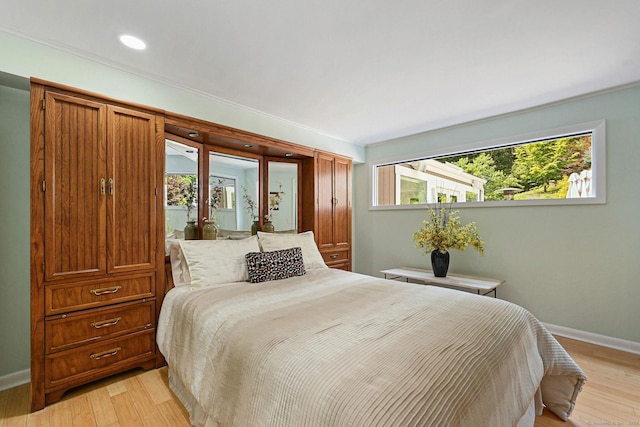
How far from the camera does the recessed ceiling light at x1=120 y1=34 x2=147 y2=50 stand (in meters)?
1.91

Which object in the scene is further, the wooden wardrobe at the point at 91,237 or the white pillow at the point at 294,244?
the white pillow at the point at 294,244

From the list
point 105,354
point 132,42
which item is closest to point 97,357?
point 105,354

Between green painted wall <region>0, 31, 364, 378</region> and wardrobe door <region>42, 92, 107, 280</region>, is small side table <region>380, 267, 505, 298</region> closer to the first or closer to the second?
wardrobe door <region>42, 92, 107, 280</region>

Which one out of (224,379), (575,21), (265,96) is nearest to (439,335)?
(224,379)

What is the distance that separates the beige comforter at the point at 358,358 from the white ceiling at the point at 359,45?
5.74 feet

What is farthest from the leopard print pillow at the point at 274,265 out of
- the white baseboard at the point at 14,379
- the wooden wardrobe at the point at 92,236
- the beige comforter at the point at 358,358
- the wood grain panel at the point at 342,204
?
the white baseboard at the point at 14,379

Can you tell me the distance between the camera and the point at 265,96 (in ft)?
9.34

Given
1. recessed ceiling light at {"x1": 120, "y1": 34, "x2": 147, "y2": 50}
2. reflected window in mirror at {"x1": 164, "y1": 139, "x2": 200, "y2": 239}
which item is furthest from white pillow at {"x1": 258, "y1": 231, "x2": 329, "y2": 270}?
recessed ceiling light at {"x1": 120, "y1": 34, "x2": 147, "y2": 50}

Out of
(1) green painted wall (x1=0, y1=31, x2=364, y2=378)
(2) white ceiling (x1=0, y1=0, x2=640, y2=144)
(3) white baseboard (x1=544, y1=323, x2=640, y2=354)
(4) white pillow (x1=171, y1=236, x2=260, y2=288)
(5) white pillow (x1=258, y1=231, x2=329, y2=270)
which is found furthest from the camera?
(5) white pillow (x1=258, y1=231, x2=329, y2=270)

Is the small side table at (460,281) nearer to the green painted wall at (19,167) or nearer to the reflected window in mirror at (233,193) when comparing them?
the reflected window in mirror at (233,193)

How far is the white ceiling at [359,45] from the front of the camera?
1.65 meters

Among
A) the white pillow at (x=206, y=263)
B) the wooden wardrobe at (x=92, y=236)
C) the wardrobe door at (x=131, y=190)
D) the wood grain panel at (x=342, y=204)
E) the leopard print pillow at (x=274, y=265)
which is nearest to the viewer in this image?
the wooden wardrobe at (x=92, y=236)

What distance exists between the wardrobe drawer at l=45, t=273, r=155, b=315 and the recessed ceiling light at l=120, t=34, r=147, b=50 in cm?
168

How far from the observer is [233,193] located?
3326 mm
